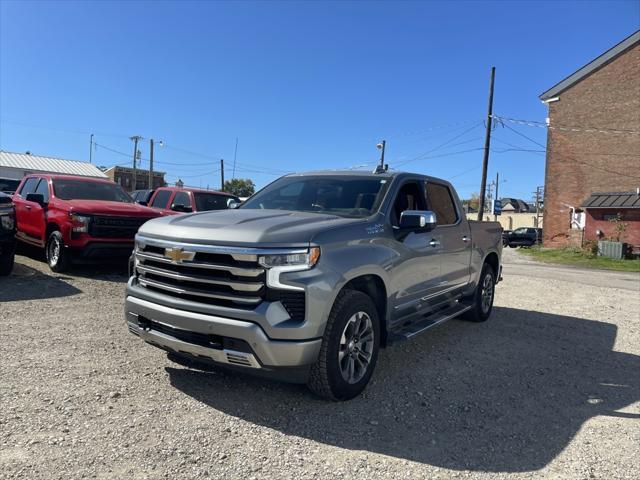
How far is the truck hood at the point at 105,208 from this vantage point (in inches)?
327

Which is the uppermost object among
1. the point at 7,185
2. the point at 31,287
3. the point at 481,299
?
the point at 7,185

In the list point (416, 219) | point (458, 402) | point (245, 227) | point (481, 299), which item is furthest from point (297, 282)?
point (481, 299)

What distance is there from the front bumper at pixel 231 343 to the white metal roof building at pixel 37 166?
48251 millimetres

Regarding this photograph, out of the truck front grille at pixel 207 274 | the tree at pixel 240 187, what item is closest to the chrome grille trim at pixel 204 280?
the truck front grille at pixel 207 274

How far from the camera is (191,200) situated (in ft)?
35.5

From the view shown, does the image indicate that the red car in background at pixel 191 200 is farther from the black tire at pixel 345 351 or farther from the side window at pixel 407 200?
the black tire at pixel 345 351

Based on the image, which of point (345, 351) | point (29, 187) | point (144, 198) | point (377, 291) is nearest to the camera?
point (345, 351)

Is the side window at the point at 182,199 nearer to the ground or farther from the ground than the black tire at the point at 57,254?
farther from the ground

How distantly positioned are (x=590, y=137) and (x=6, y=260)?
3137 centimetres

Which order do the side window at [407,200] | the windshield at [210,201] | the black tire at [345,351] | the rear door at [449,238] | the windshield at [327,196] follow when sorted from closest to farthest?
the black tire at [345,351] → the windshield at [327,196] → the side window at [407,200] → the rear door at [449,238] → the windshield at [210,201]

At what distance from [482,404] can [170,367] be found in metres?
2.70

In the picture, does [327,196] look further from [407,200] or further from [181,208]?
[181,208]

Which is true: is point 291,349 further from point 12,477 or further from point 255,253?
point 12,477

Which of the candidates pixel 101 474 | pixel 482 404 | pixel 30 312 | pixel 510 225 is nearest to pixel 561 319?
pixel 482 404
